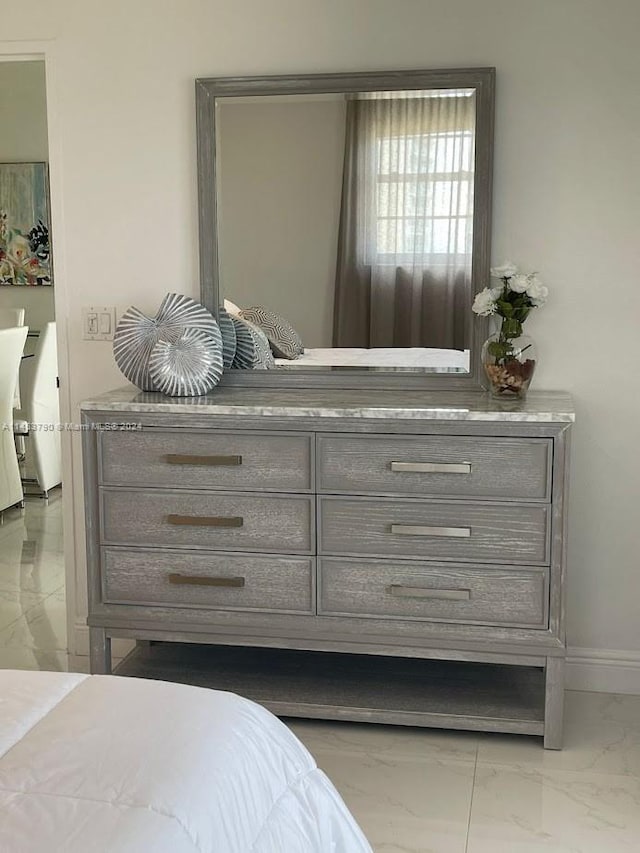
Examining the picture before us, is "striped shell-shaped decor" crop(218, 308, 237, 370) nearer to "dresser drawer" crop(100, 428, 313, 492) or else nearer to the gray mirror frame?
the gray mirror frame

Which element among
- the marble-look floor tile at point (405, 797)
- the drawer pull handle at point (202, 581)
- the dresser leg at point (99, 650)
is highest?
the drawer pull handle at point (202, 581)

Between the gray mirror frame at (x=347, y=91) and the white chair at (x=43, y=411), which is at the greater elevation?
the gray mirror frame at (x=347, y=91)

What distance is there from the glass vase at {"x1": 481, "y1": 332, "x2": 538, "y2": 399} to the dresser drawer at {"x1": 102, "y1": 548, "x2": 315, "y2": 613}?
0.74m

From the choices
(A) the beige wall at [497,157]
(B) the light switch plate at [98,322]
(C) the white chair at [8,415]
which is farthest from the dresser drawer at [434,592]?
(C) the white chair at [8,415]

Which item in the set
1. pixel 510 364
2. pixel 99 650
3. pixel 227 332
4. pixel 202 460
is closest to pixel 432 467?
pixel 510 364

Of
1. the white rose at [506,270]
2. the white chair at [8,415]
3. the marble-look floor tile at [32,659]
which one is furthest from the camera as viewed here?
the white chair at [8,415]

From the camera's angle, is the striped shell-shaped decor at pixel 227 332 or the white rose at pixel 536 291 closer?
the white rose at pixel 536 291

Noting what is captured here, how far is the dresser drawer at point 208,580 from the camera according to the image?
9.25ft

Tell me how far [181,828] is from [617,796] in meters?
1.62

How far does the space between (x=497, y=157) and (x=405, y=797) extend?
1.79m

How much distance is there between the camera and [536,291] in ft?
9.40

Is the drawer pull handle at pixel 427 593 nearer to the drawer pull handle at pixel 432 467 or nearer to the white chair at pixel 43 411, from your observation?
the drawer pull handle at pixel 432 467

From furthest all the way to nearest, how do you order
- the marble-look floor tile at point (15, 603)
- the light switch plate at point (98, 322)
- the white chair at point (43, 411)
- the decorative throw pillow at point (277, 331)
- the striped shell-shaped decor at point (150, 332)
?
the white chair at point (43, 411)
the marble-look floor tile at point (15, 603)
the light switch plate at point (98, 322)
the decorative throw pillow at point (277, 331)
the striped shell-shaped decor at point (150, 332)

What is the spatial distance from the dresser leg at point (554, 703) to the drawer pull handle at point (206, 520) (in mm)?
922
